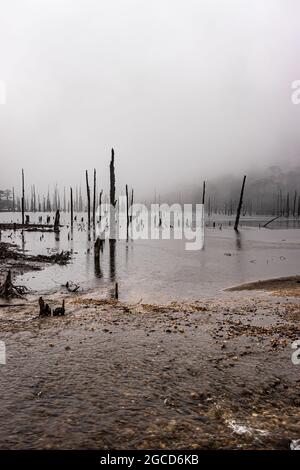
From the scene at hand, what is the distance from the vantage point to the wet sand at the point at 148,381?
4902 millimetres

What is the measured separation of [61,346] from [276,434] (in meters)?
5.78

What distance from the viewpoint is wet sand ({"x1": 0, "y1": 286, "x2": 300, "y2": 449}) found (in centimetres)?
490

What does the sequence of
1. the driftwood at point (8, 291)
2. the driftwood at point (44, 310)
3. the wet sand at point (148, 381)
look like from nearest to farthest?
the wet sand at point (148, 381) → the driftwood at point (44, 310) → the driftwood at point (8, 291)

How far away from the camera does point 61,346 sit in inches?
339

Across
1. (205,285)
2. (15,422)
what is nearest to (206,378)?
(15,422)

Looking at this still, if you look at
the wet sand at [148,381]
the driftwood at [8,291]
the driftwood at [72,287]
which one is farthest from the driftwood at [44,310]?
the driftwood at [72,287]

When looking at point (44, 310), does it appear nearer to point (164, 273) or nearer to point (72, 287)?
point (72, 287)

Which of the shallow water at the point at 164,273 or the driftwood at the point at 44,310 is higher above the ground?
the driftwood at the point at 44,310

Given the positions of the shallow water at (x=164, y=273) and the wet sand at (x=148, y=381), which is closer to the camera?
the wet sand at (x=148, y=381)

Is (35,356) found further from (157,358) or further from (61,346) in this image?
(157,358)

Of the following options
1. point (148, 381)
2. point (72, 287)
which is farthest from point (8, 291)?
point (148, 381)

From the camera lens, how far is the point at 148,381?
6.71 metres

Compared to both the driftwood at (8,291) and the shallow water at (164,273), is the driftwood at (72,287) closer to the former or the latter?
the shallow water at (164,273)
